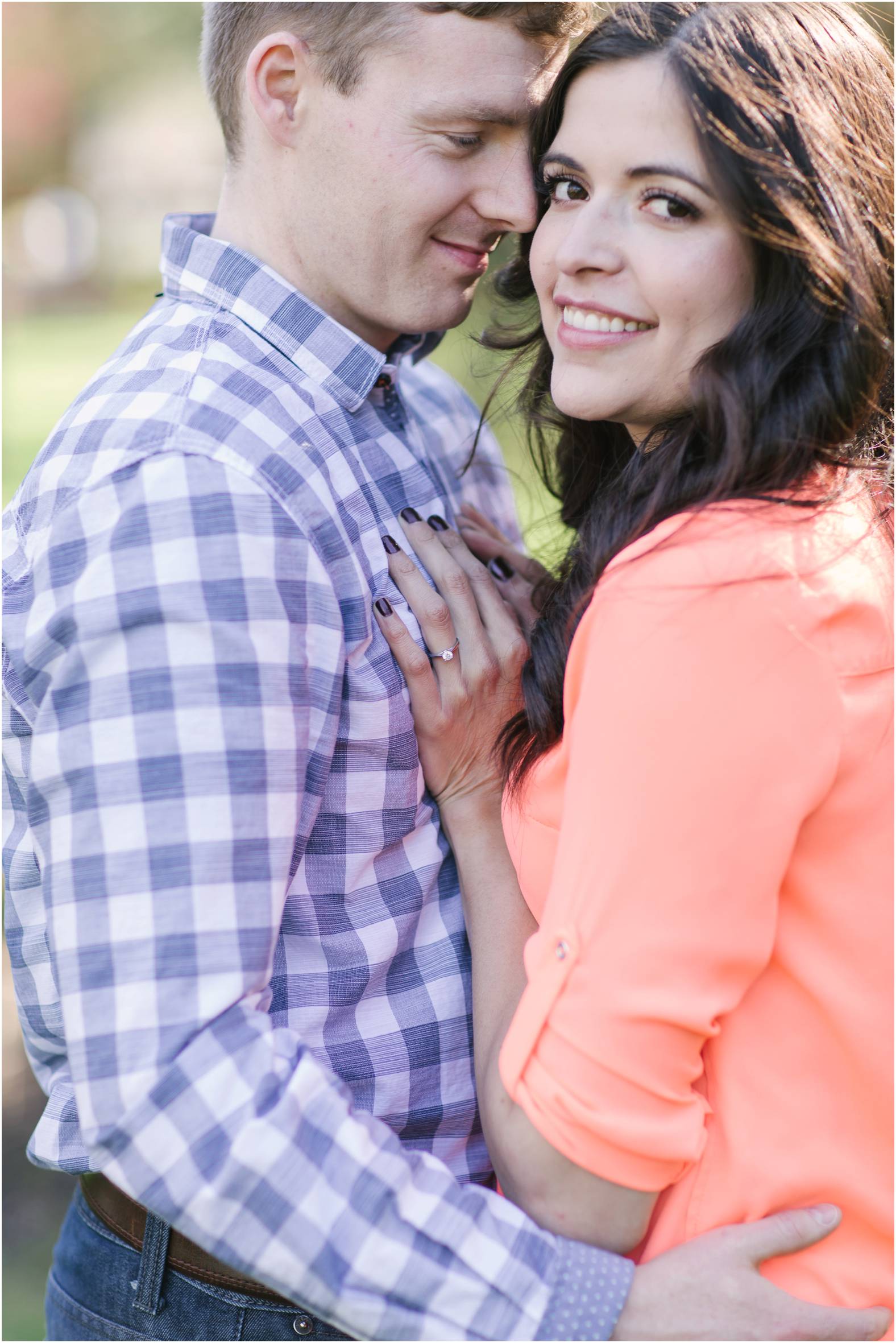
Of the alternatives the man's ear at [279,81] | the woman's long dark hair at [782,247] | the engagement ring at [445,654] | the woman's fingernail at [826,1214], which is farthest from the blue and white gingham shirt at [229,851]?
the man's ear at [279,81]

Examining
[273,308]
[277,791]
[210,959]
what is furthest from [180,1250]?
[273,308]

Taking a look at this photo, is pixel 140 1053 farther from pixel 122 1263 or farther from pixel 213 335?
pixel 213 335

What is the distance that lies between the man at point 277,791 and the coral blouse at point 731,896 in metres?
0.08

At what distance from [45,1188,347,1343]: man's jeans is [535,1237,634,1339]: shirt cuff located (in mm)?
402

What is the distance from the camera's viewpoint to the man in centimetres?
129

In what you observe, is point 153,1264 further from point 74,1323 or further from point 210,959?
point 210,959

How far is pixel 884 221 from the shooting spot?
59.1 inches

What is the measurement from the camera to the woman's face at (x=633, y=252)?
4.81 feet

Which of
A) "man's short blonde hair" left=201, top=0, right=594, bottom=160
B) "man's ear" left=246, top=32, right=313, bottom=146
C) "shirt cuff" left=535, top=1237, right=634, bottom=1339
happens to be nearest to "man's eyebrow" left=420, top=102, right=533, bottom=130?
"man's short blonde hair" left=201, top=0, right=594, bottom=160

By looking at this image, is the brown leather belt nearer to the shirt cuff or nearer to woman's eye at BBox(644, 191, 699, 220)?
the shirt cuff

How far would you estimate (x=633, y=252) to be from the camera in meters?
1.53

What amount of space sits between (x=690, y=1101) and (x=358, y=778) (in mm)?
568

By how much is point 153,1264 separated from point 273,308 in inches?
52.2

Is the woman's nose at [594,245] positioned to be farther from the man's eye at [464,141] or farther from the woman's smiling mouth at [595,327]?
the man's eye at [464,141]
